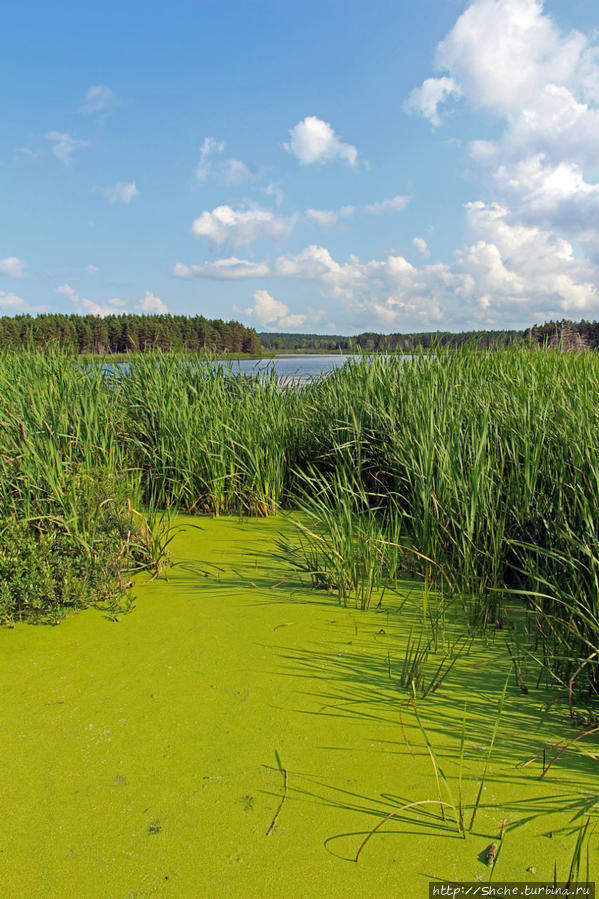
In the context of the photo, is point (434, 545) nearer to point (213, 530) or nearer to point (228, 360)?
point (213, 530)

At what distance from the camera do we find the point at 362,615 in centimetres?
236

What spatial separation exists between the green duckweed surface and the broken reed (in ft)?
1.15

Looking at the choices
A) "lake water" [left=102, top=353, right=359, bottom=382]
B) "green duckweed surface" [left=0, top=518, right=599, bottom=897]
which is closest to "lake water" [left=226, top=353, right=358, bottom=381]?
"lake water" [left=102, top=353, right=359, bottom=382]

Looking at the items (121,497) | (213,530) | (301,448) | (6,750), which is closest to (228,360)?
(301,448)

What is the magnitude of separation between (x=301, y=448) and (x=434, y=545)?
181 centimetres

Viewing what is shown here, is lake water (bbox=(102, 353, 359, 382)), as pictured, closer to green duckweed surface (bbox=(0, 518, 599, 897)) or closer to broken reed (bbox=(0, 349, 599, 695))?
broken reed (bbox=(0, 349, 599, 695))

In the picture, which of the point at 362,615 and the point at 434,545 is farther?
the point at 434,545

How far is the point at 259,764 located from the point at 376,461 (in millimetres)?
2344

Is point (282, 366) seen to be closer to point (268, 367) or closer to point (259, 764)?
point (268, 367)

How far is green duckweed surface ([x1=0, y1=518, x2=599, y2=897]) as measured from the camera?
116 cm

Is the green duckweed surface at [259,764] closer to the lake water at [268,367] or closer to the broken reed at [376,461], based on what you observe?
the broken reed at [376,461]

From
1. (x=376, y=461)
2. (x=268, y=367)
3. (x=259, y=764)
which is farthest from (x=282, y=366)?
(x=259, y=764)

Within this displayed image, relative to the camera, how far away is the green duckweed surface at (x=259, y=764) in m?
1.16

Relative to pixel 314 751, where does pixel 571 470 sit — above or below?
above
